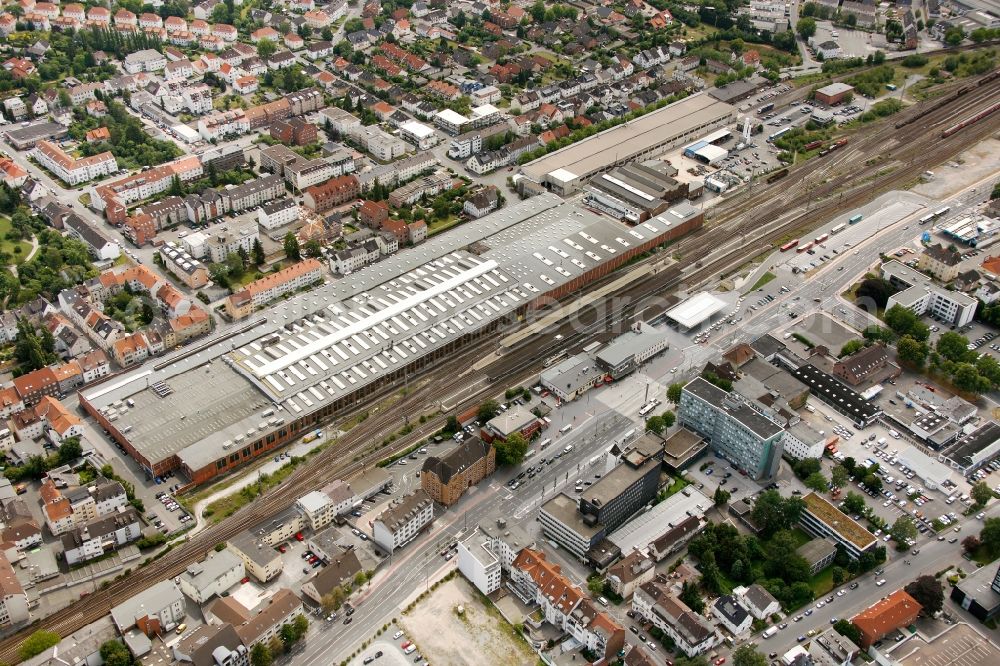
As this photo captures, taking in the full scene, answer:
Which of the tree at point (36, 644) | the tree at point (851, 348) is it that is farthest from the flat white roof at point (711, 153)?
the tree at point (36, 644)

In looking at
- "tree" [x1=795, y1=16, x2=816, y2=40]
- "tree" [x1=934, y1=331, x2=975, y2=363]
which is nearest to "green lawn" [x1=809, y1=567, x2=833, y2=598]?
"tree" [x1=934, y1=331, x2=975, y2=363]

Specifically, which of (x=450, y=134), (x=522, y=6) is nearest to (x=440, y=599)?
(x=450, y=134)

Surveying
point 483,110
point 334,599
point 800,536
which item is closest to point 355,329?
point 334,599

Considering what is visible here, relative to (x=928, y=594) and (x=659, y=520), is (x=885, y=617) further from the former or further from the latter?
(x=659, y=520)

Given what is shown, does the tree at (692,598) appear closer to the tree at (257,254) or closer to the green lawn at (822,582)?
the green lawn at (822,582)

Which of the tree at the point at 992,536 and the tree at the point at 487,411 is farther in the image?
the tree at the point at 487,411

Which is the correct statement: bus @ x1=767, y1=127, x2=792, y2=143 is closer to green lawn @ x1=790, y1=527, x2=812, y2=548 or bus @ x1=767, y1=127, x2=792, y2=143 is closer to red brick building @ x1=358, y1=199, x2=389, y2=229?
red brick building @ x1=358, y1=199, x2=389, y2=229
